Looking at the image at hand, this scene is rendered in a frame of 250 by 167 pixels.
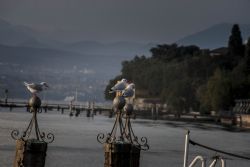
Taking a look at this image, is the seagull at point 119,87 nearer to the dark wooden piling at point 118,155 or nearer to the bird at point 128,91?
the bird at point 128,91

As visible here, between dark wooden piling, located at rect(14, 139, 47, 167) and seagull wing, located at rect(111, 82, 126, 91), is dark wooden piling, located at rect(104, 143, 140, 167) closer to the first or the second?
dark wooden piling, located at rect(14, 139, 47, 167)

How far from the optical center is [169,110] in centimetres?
19962

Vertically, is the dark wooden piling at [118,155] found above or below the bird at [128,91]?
below

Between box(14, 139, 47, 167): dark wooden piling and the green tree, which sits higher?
the green tree

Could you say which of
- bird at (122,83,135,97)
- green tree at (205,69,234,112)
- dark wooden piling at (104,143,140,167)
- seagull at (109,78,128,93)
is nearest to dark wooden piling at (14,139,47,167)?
dark wooden piling at (104,143,140,167)

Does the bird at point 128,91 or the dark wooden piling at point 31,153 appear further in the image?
the bird at point 128,91

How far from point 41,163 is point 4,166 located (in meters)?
24.8

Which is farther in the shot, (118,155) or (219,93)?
(219,93)

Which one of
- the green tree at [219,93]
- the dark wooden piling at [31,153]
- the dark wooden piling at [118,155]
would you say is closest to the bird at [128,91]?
the dark wooden piling at [118,155]

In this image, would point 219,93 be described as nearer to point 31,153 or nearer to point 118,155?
point 31,153

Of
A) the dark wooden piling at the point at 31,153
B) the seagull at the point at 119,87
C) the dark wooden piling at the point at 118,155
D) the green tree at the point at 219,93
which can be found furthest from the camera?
the green tree at the point at 219,93

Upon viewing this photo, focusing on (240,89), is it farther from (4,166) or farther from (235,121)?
(4,166)

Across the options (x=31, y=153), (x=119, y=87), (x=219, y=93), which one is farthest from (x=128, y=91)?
(x=219, y=93)

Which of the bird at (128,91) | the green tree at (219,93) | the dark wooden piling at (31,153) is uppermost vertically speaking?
the green tree at (219,93)
